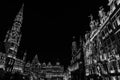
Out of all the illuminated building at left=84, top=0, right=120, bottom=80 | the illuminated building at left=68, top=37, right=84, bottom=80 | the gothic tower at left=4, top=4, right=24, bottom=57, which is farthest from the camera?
the gothic tower at left=4, top=4, right=24, bottom=57

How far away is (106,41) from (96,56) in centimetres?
589

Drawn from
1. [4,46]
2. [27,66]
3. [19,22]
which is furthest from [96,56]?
[27,66]

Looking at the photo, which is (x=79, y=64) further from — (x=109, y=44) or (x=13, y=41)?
(x=13, y=41)

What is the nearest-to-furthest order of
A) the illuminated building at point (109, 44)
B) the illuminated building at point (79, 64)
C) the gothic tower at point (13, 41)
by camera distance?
the illuminated building at point (109, 44), the illuminated building at point (79, 64), the gothic tower at point (13, 41)

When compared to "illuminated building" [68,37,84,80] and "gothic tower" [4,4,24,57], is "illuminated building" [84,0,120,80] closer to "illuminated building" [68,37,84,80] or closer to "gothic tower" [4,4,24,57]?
"illuminated building" [68,37,84,80]

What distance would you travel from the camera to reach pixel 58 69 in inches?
3922

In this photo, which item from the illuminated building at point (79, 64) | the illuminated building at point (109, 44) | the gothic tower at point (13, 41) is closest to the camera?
the illuminated building at point (109, 44)

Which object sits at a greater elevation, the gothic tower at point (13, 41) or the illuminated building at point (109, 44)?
the gothic tower at point (13, 41)

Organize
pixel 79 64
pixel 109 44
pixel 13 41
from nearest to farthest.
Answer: pixel 109 44 → pixel 79 64 → pixel 13 41

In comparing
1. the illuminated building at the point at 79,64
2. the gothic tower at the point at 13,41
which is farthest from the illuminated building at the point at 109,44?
the gothic tower at the point at 13,41

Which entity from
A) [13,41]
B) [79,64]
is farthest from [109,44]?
[13,41]

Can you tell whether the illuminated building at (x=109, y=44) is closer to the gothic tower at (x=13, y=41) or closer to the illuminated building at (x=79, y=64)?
the illuminated building at (x=79, y=64)

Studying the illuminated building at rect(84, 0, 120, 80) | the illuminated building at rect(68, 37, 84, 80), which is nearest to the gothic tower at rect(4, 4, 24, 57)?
the illuminated building at rect(68, 37, 84, 80)

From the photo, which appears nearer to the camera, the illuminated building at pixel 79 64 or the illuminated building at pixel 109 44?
the illuminated building at pixel 109 44
